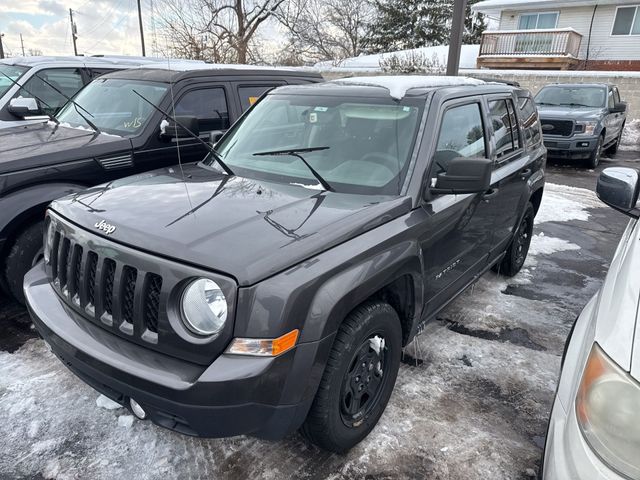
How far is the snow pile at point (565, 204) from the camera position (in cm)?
726

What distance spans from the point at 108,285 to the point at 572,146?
11111 mm

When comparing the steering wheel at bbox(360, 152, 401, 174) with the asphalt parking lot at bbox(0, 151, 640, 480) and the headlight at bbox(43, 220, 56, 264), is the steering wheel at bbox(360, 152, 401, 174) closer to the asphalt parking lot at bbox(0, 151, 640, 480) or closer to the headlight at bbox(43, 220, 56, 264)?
the asphalt parking lot at bbox(0, 151, 640, 480)

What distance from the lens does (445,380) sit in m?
3.14

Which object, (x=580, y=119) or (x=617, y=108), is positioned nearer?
(x=580, y=119)

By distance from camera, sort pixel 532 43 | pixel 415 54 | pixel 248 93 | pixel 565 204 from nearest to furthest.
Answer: pixel 248 93 → pixel 565 204 → pixel 532 43 → pixel 415 54

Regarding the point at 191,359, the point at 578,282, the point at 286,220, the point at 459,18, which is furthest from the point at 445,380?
the point at 459,18

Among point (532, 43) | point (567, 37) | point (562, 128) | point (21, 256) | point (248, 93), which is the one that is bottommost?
point (21, 256)

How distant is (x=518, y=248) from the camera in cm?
477

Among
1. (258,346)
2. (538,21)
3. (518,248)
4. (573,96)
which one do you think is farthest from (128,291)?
(538,21)

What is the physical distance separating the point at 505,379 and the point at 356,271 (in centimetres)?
172

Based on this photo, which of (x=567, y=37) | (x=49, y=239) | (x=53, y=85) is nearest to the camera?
(x=49, y=239)

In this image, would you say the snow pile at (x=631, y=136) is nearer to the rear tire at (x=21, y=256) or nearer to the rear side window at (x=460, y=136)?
the rear side window at (x=460, y=136)

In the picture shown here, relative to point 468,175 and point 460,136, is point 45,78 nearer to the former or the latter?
point 460,136

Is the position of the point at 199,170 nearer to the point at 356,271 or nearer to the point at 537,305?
the point at 356,271
